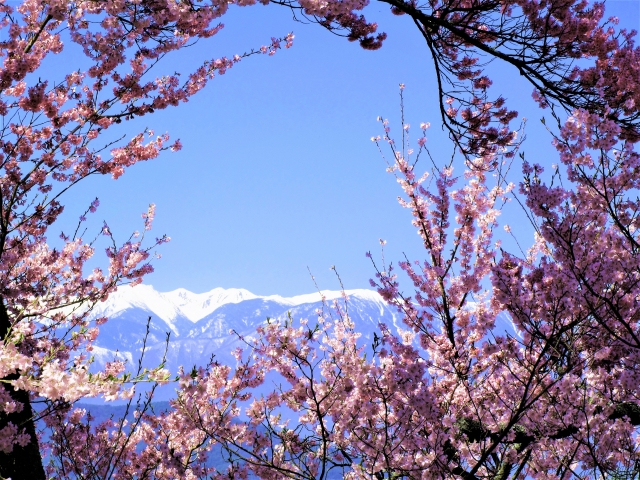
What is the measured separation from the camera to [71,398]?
108 inches

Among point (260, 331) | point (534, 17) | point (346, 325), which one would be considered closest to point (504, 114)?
point (534, 17)

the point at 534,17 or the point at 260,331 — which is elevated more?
the point at 534,17

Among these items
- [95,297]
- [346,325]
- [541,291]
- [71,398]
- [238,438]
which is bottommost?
[71,398]

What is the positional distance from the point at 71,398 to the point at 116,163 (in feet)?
16.5

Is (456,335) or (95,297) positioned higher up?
(95,297)

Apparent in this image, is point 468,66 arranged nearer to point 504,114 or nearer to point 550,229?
point 504,114

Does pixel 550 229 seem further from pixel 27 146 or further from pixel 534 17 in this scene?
pixel 27 146

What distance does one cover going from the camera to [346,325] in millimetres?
6305

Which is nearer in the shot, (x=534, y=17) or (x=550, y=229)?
(x=550, y=229)

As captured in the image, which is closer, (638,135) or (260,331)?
(638,135)

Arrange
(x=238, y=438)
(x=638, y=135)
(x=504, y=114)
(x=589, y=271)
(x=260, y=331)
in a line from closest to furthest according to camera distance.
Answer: (x=589, y=271)
(x=638, y=135)
(x=260, y=331)
(x=238, y=438)
(x=504, y=114)

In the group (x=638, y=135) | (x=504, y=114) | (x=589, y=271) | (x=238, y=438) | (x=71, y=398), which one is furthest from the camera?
(x=504, y=114)

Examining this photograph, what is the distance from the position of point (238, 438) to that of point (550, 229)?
4215mm

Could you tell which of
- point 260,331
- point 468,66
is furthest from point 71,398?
point 468,66
